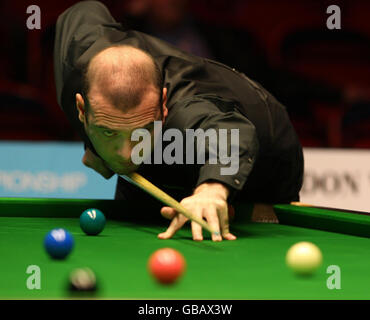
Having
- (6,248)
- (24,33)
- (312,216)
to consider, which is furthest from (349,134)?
(6,248)

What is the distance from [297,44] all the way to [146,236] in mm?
5926

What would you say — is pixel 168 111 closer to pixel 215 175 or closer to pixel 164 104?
pixel 164 104

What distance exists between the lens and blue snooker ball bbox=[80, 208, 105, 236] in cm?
261

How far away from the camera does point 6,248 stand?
2283mm

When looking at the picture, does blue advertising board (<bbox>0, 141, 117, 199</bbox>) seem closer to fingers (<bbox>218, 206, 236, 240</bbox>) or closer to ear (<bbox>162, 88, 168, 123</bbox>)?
ear (<bbox>162, 88, 168, 123</bbox>)

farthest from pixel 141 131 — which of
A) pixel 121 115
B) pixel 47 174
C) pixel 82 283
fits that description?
pixel 47 174

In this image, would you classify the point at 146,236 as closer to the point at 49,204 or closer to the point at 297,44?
the point at 49,204

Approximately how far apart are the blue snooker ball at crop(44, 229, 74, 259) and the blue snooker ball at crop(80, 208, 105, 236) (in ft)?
1.72

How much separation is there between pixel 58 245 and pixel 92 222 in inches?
22.3

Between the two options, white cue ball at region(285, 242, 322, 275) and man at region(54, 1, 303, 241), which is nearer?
white cue ball at region(285, 242, 322, 275)

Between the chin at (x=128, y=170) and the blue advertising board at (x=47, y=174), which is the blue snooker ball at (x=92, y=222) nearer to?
the chin at (x=128, y=170)

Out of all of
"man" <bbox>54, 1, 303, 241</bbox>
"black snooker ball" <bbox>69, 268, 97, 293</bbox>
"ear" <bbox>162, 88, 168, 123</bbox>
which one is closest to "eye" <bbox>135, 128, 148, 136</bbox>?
"man" <bbox>54, 1, 303, 241</bbox>

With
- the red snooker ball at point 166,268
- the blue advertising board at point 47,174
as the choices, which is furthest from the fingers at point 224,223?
the blue advertising board at point 47,174

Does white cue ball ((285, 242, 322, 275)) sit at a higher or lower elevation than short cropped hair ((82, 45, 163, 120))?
lower
